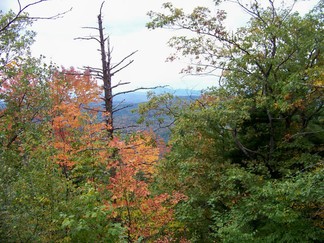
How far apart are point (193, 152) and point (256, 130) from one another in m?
2.46

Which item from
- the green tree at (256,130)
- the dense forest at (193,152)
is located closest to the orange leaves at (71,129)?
the dense forest at (193,152)

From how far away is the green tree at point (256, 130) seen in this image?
26.1 ft

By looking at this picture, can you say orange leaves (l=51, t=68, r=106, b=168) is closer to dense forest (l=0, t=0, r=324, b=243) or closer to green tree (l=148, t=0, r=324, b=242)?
dense forest (l=0, t=0, r=324, b=243)

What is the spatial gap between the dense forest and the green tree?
0.14 feet

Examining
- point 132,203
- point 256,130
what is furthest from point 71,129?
point 256,130

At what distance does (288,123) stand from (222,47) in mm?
3638

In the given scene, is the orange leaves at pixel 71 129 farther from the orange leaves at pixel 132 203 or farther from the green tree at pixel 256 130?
the green tree at pixel 256 130

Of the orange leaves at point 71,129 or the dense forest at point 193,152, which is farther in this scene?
the orange leaves at point 71,129

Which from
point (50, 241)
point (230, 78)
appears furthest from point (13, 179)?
point (230, 78)

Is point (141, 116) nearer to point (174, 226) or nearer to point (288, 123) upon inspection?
point (174, 226)

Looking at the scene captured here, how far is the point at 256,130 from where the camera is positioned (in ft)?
37.1

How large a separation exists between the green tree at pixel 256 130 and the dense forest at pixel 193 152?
4 cm

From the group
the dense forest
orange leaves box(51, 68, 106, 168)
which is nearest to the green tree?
the dense forest

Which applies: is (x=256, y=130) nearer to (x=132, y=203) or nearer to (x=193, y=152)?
(x=193, y=152)
